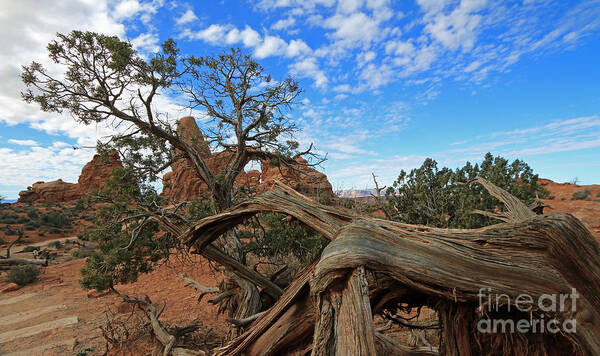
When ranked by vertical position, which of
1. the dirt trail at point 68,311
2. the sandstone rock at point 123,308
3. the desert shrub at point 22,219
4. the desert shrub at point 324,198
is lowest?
the dirt trail at point 68,311

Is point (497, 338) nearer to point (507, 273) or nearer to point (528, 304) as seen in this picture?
point (528, 304)

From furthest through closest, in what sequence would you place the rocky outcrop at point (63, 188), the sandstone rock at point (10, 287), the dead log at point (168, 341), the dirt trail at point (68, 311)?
the rocky outcrop at point (63, 188)
the sandstone rock at point (10, 287)
the dirt trail at point (68, 311)
the dead log at point (168, 341)

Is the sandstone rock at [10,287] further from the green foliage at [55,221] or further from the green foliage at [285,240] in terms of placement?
the green foliage at [55,221]

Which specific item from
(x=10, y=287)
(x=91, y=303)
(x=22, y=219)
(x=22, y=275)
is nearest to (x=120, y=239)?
(x=91, y=303)

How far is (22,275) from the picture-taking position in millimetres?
10797

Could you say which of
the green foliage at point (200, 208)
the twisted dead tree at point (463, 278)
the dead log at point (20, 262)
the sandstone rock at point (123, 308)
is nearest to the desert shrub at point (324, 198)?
the green foliage at point (200, 208)

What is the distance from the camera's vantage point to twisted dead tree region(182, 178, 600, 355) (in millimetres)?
1474

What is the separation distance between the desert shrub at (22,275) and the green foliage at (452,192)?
567 inches

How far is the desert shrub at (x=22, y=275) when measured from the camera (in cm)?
1070

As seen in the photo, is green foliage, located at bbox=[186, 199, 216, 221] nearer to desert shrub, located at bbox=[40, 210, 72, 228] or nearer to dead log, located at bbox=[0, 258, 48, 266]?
dead log, located at bbox=[0, 258, 48, 266]

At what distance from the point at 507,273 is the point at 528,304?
210 mm

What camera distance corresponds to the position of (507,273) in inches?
65.2

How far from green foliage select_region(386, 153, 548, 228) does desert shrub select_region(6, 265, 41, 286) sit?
14397mm

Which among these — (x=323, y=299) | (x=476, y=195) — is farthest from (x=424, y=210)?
(x=323, y=299)
